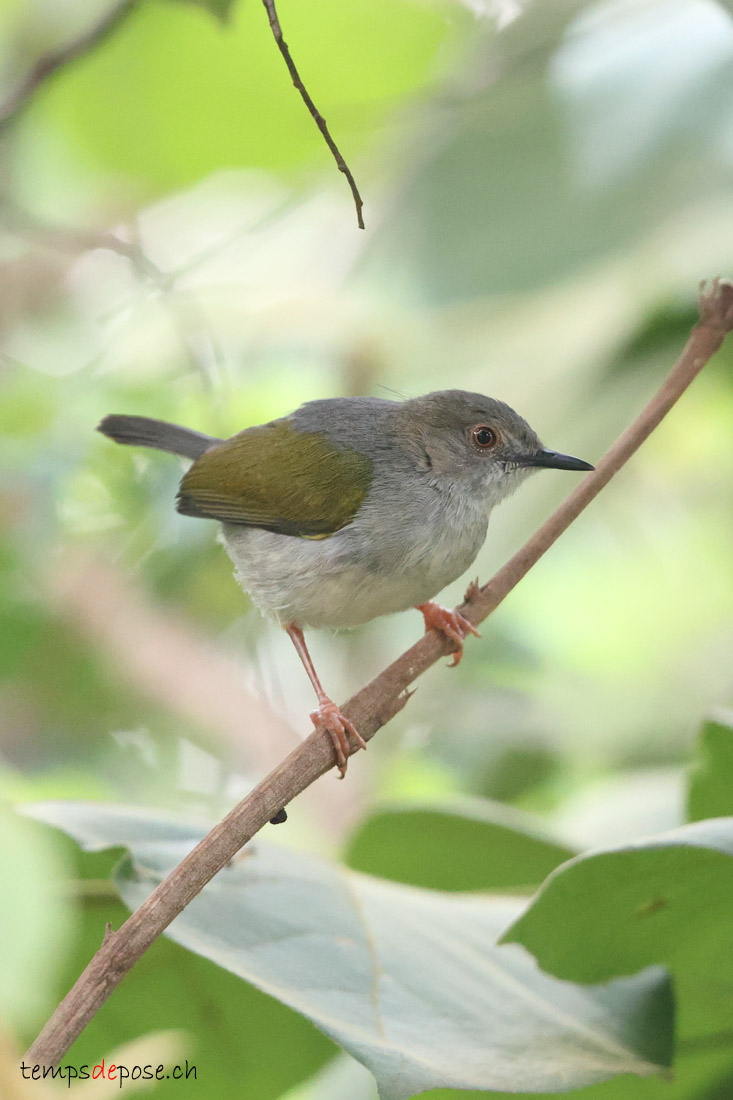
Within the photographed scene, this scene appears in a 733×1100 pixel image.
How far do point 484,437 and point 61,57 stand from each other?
1405 mm

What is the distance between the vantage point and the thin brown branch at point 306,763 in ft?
3.90

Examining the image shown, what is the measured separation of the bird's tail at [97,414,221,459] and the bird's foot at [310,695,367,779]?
98 cm

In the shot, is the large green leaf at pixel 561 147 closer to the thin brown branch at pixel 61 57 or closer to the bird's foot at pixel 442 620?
the bird's foot at pixel 442 620

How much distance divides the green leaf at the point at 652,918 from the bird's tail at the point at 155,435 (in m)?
1.93

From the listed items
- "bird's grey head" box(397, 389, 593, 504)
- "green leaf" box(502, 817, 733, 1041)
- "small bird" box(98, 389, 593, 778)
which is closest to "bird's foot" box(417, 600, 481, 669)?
"small bird" box(98, 389, 593, 778)

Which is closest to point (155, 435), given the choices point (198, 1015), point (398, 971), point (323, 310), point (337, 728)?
point (323, 310)

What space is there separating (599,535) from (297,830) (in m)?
2.06

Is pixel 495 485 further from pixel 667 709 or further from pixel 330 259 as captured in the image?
pixel 330 259

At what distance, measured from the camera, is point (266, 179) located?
11.3ft

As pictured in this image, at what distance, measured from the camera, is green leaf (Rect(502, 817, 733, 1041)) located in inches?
Answer: 61.7

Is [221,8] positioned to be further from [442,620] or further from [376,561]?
[442,620]

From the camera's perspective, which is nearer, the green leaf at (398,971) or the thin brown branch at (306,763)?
the thin brown branch at (306,763)

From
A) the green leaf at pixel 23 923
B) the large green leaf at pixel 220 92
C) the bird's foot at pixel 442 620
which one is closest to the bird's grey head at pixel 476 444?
the bird's foot at pixel 442 620

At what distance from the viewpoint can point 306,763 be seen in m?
1.48
